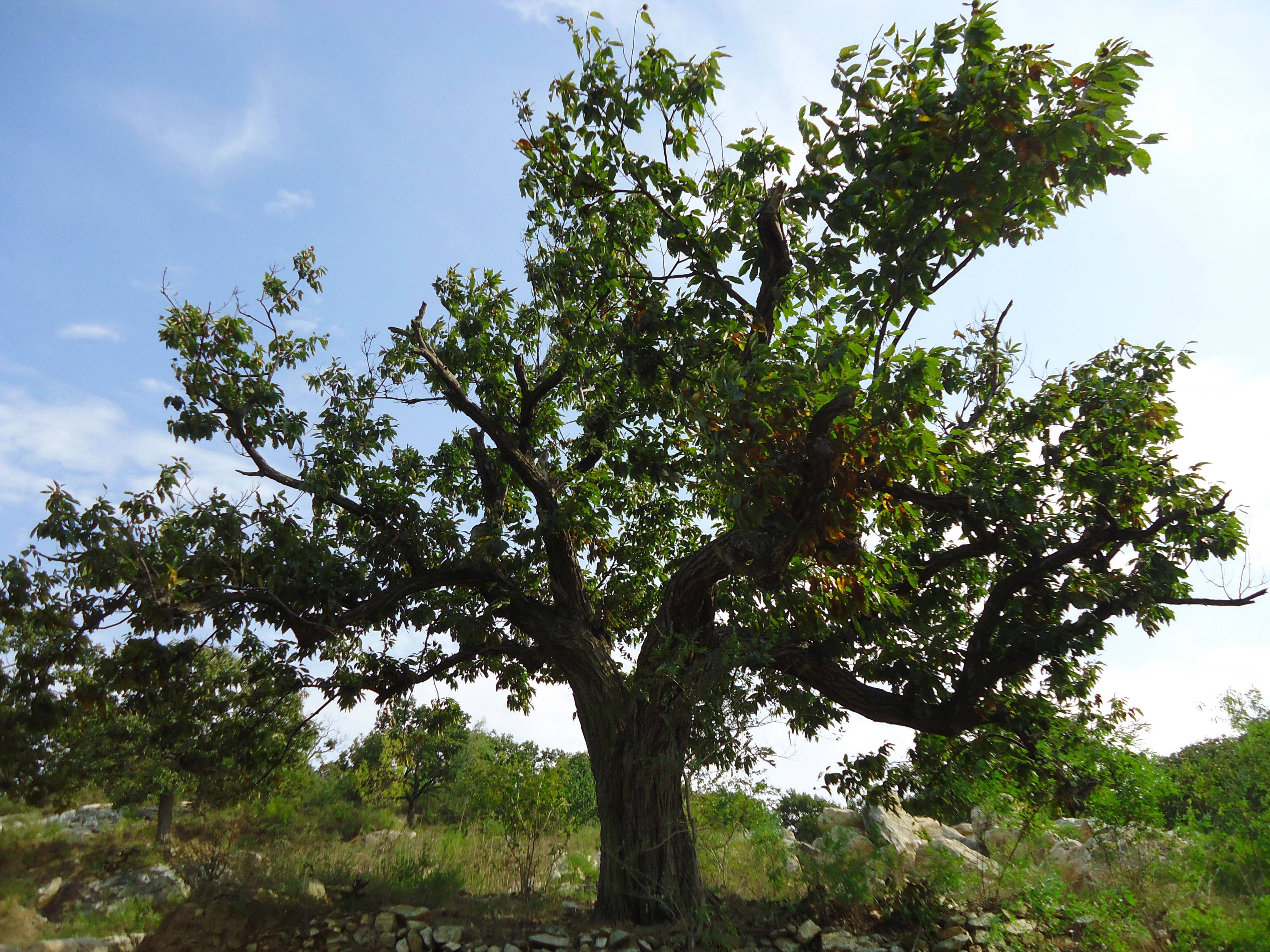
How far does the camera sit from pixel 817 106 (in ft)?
17.4

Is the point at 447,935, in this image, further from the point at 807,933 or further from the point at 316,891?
the point at 807,933

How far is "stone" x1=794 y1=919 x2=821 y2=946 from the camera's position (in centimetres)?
646

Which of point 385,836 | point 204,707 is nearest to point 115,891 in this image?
point 385,836

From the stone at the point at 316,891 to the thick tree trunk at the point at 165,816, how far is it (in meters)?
13.9

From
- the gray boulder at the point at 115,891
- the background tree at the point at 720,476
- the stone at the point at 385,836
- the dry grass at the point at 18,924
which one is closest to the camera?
the background tree at the point at 720,476

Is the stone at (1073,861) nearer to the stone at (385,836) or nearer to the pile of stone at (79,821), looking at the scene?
the stone at (385,836)

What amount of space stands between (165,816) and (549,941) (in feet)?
61.7

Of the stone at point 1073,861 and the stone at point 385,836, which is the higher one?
the stone at point 385,836

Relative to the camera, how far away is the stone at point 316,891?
7934mm

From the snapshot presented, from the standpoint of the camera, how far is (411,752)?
13031 millimetres

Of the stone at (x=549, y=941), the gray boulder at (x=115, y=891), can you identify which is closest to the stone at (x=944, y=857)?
the stone at (x=549, y=941)

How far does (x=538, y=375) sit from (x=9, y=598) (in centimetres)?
597

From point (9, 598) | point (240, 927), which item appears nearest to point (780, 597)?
point (240, 927)

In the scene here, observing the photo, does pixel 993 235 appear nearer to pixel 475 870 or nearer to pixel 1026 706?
pixel 1026 706
